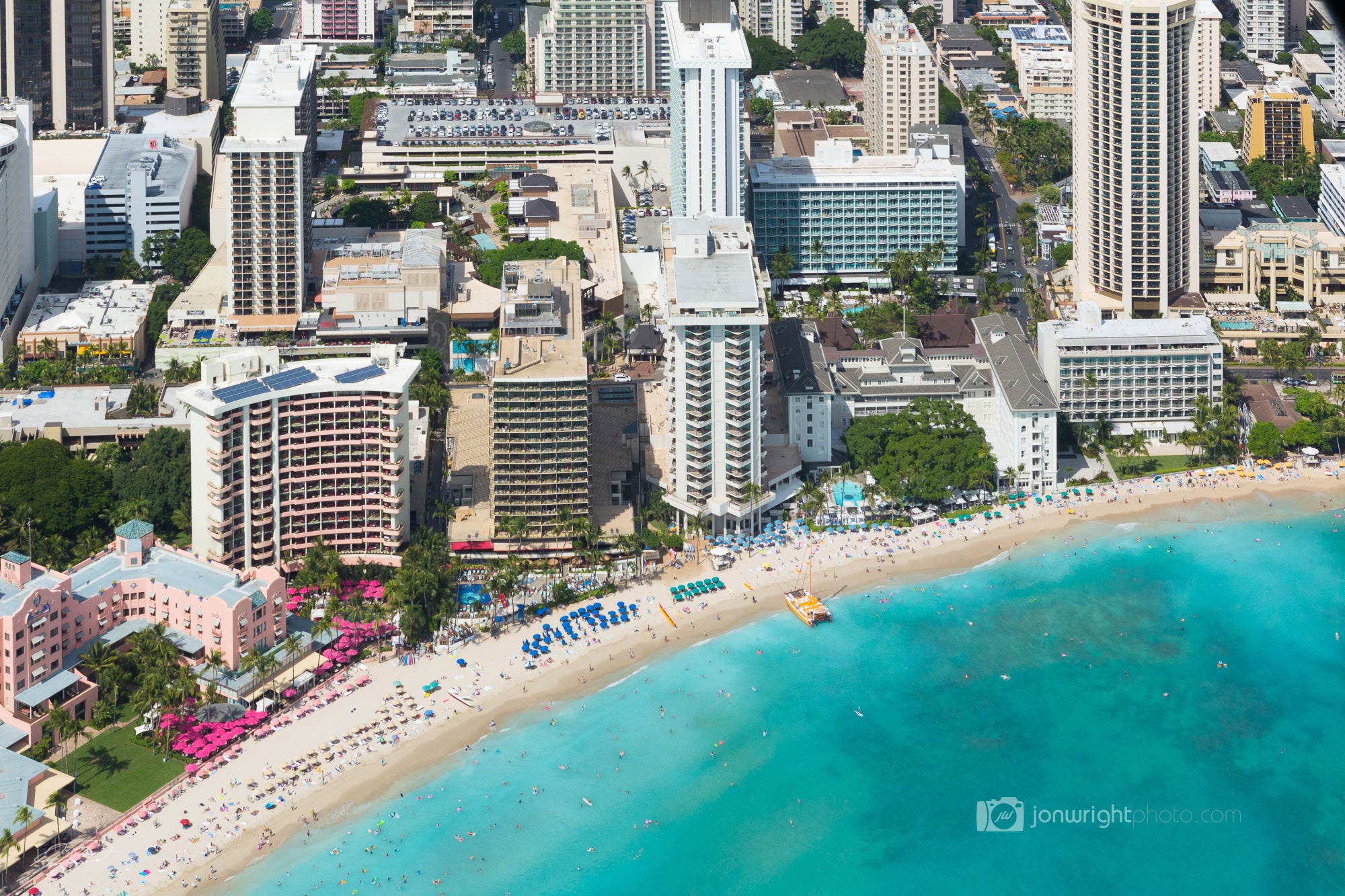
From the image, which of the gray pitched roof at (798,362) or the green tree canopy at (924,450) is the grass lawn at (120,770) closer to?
the gray pitched roof at (798,362)

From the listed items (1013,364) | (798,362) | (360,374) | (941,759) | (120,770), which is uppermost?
(360,374)

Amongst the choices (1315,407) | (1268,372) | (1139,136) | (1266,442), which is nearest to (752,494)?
(1266,442)

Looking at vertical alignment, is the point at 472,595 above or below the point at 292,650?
above

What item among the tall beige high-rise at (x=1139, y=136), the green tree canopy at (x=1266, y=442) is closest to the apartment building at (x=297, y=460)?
the green tree canopy at (x=1266, y=442)

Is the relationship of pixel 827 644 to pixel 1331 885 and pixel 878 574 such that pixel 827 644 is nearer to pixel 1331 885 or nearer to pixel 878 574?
pixel 878 574

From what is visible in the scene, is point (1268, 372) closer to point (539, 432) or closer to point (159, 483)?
point (539, 432)

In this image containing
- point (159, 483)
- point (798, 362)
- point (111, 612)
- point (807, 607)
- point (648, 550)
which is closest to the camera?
point (111, 612)

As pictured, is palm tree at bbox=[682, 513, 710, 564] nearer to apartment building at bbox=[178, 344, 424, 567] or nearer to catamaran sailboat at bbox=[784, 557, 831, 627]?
catamaran sailboat at bbox=[784, 557, 831, 627]

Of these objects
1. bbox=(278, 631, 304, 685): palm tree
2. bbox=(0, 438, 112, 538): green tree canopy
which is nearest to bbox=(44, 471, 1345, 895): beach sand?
bbox=(278, 631, 304, 685): palm tree
